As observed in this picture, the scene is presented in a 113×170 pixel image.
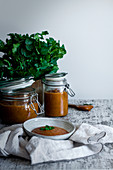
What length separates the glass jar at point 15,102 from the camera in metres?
1.19

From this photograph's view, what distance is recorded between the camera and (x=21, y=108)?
47.0 inches

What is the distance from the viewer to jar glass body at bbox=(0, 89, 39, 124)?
1.19 metres

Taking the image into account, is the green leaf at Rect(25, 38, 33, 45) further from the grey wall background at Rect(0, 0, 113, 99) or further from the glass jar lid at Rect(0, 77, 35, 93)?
the grey wall background at Rect(0, 0, 113, 99)

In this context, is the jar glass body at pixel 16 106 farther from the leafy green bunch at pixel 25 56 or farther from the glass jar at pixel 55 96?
the leafy green bunch at pixel 25 56

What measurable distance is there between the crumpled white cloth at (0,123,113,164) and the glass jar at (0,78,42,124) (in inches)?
8.4

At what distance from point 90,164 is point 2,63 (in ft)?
2.68

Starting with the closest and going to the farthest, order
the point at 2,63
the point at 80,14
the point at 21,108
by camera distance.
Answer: the point at 21,108 → the point at 2,63 → the point at 80,14

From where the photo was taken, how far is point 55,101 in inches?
51.8

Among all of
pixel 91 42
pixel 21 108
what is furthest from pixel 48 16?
pixel 21 108

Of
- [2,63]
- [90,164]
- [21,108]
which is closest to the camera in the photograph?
[90,164]

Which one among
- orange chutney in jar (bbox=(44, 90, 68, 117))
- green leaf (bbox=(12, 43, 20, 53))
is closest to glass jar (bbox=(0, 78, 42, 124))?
orange chutney in jar (bbox=(44, 90, 68, 117))

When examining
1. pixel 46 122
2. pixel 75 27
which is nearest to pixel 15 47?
pixel 46 122

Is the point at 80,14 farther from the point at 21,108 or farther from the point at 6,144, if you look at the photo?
the point at 6,144

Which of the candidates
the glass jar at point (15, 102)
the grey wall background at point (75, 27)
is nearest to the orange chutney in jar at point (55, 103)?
the glass jar at point (15, 102)
